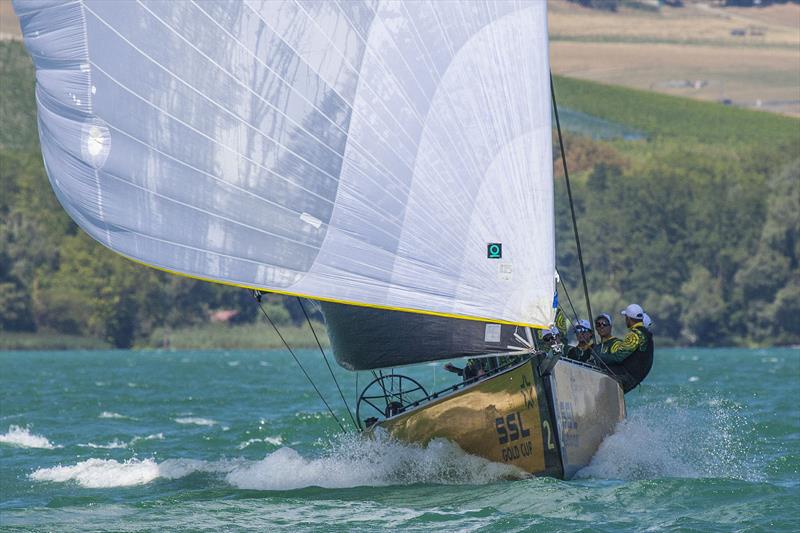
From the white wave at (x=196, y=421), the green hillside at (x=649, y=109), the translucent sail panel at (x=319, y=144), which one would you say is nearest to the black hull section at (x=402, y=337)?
the translucent sail panel at (x=319, y=144)

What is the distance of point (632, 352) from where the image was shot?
56.2 feet

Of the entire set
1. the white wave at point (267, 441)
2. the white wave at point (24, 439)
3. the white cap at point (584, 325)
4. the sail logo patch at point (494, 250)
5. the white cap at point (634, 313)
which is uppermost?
the sail logo patch at point (494, 250)

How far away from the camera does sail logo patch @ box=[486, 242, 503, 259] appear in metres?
15.9

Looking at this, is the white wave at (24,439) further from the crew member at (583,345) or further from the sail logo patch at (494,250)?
the sail logo patch at (494,250)

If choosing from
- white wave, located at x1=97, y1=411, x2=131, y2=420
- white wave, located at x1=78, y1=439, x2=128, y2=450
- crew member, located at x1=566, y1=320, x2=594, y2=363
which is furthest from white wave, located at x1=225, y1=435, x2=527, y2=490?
white wave, located at x1=97, y1=411, x2=131, y2=420

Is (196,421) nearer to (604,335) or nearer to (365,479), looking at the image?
(365,479)

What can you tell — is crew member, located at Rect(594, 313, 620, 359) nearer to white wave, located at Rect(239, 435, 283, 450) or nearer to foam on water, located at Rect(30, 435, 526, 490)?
foam on water, located at Rect(30, 435, 526, 490)

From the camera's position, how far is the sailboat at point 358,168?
16.0m

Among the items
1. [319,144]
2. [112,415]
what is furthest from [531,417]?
[112,415]

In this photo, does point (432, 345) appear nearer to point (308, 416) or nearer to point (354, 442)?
point (354, 442)

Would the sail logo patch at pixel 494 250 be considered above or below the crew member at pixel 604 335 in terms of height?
above

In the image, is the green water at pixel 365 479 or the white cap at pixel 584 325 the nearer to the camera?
the green water at pixel 365 479

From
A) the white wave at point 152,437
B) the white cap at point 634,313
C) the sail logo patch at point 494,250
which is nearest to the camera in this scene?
the sail logo patch at point 494,250

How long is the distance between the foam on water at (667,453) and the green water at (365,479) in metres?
0.02
